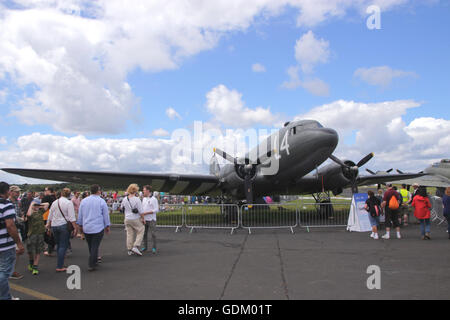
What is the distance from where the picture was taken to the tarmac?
16.1 feet

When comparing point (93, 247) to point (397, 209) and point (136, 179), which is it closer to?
point (397, 209)

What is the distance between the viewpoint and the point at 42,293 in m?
5.14

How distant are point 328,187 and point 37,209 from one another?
14.2 metres

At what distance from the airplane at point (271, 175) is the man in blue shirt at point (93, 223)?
8395mm

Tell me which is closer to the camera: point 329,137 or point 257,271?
point 257,271

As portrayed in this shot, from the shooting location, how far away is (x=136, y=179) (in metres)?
16.4

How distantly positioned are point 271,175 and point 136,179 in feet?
23.8

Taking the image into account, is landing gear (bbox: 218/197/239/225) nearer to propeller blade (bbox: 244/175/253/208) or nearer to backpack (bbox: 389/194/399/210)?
propeller blade (bbox: 244/175/253/208)

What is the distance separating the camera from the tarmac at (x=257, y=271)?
4.92 metres

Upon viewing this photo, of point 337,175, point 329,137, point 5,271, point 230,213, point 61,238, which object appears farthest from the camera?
point 337,175

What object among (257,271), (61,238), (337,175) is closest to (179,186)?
(337,175)

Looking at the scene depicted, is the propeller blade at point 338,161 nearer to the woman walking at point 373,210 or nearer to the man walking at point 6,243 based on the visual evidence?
the woman walking at point 373,210

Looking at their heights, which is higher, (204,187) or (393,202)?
(204,187)
